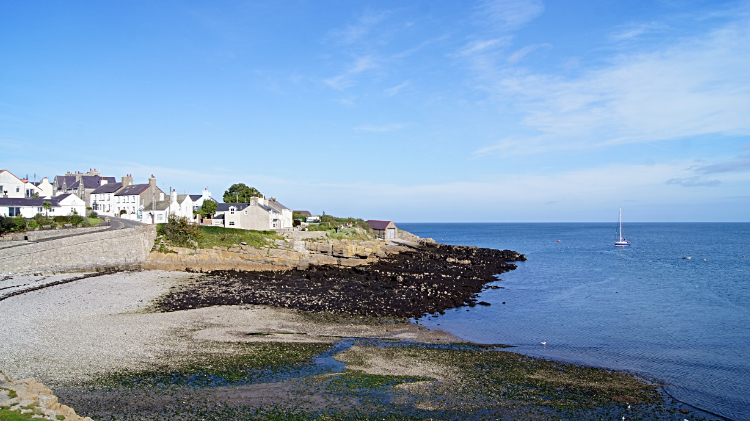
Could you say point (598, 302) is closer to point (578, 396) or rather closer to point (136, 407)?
point (578, 396)

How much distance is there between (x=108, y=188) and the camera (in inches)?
2943

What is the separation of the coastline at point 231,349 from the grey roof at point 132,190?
4242cm

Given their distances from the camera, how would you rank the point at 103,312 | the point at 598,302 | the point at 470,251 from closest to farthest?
the point at 103,312, the point at 598,302, the point at 470,251

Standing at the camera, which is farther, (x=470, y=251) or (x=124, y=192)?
(x=470, y=251)

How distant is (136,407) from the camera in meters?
13.9

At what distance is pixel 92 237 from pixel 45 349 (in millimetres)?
24230

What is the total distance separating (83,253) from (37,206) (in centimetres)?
2561

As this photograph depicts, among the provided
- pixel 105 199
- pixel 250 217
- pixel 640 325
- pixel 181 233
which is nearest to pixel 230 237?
pixel 181 233

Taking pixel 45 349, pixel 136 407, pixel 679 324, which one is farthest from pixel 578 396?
pixel 45 349

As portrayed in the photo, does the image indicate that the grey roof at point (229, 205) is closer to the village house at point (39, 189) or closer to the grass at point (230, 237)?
the grass at point (230, 237)

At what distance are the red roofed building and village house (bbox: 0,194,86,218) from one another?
151ft

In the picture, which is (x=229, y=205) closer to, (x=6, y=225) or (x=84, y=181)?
(x=6, y=225)

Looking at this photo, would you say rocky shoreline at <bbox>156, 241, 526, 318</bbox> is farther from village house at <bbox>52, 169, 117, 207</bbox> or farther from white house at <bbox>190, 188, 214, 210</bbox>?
village house at <bbox>52, 169, 117, 207</bbox>

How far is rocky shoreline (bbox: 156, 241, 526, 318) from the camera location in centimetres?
3019
